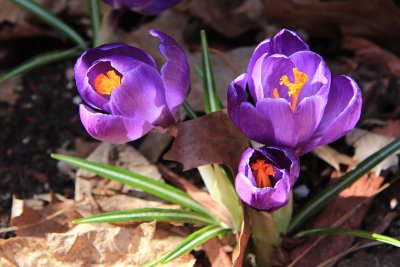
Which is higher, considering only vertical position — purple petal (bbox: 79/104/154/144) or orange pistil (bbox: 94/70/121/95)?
orange pistil (bbox: 94/70/121/95)

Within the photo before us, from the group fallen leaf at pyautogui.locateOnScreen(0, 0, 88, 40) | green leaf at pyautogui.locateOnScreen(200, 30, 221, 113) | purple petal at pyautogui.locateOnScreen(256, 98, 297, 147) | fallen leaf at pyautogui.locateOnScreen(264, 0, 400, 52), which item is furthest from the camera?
fallen leaf at pyautogui.locateOnScreen(0, 0, 88, 40)

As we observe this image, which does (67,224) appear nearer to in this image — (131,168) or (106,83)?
(131,168)

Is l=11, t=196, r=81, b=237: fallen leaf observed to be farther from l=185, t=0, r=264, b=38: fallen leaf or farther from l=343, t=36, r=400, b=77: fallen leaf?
l=343, t=36, r=400, b=77: fallen leaf

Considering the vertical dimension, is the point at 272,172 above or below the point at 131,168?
above

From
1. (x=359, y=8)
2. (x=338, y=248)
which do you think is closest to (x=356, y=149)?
(x=338, y=248)

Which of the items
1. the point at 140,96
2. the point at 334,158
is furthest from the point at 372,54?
the point at 140,96

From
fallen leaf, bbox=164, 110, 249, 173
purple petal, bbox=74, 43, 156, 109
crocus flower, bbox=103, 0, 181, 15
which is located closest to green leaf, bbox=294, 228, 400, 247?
fallen leaf, bbox=164, 110, 249, 173

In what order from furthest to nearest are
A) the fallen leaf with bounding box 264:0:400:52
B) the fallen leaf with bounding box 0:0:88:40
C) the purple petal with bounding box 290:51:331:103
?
the fallen leaf with bounding box 0:0:88:40 → the fallen leaf with bounding box 264:0:400:52 → the purple petal with bounding box 290:51:331:103
